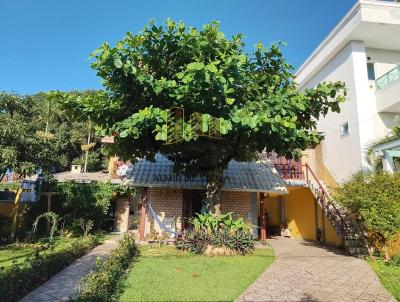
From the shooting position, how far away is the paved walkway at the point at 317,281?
7.14 metres

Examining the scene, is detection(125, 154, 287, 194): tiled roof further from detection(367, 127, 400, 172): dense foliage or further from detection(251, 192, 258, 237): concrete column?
detection(367, 127, 400, 172): dense foliage

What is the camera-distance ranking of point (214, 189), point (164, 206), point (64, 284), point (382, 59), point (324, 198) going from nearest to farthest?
point (64, 284), point (214, 189), point (324, 198), point (164, 206), point (382, 59)

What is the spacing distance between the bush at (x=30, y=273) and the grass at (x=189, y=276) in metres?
2.06

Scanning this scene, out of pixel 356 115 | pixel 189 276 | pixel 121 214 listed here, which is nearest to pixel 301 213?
pixel 356 115

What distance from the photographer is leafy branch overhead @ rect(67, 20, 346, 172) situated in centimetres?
930

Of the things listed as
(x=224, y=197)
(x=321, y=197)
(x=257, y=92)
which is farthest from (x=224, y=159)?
(x=321, y=197)

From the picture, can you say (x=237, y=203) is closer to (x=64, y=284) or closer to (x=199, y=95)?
(x=199, y=95)

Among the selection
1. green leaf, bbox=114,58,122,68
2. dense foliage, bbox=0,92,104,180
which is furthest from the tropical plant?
green leaf, bbox=114,58,122,68

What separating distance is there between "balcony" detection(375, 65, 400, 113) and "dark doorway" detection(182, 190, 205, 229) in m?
9.10

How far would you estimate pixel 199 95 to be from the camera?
9648mm

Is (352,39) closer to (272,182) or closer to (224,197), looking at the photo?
(272,182)

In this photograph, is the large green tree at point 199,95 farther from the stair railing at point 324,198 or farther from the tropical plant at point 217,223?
the stair railing at point 324,198

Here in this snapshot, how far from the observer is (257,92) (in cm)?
1100

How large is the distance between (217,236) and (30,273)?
5.99m
